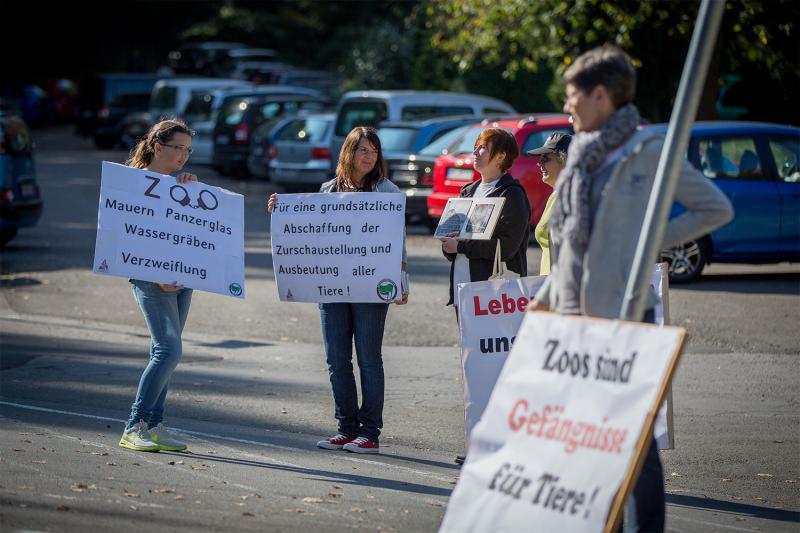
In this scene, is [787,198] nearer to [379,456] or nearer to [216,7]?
[379,456]

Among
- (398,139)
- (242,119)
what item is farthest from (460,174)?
(242,119)

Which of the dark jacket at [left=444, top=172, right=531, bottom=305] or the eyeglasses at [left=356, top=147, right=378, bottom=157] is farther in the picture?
the eyeglasses at [left=356, top=147, right=378, bottom=157]

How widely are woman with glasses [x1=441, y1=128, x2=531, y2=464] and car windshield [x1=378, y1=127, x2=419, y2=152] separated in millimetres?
12132

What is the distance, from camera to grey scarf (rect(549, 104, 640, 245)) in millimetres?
4621

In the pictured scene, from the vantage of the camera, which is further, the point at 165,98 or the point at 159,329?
the point at 165,98

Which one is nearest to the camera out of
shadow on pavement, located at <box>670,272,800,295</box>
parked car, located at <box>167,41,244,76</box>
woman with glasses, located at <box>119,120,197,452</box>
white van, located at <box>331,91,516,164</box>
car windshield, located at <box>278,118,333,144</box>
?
woman with glasses, located at <box>119,120,197,452</box>

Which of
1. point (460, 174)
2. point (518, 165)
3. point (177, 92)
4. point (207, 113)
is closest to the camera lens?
point (518, 165)

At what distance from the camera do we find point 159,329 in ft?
22.7

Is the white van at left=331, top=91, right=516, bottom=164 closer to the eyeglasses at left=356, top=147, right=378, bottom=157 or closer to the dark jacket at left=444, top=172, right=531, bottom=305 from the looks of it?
the eyeglasses at left=356, top=147, right=378, bottom=157

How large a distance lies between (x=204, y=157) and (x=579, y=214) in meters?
25.5

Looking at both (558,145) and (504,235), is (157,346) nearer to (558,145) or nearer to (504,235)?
(504,235)

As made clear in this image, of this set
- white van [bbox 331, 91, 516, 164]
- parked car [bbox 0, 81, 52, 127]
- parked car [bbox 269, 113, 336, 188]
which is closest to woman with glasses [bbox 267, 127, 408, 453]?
white van [bbox 331, 91, 516, 164]

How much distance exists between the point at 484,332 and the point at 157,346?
5.91 ft

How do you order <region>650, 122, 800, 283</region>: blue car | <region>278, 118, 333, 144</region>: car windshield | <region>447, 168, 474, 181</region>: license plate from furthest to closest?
<region>278, 118, 333, 144</region>: car windshield → <region>447, 168, 474, 181</region>: license plate → <region>650, 122, 800, 283</region>: blue car
